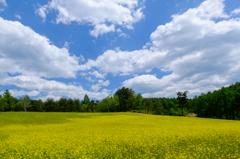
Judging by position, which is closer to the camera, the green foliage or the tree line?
the tree line

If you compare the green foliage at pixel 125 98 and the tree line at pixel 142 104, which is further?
the green foliage at pixel 125 98

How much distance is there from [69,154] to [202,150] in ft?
35.0

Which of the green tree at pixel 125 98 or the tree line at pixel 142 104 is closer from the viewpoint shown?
the tree line at pixel 142 104

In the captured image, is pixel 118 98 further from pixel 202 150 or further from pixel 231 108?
pixel 202 150

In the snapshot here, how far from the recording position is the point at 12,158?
9.36 metres

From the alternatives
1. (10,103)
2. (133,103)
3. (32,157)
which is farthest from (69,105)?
(32,157)

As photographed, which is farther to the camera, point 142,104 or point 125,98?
point 125,98

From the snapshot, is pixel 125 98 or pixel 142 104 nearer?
pixel 142 104

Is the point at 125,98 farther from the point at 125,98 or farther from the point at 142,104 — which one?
the point at 142,104

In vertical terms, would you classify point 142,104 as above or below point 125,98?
below

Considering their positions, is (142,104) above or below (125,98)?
below

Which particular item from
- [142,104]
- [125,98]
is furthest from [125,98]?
[142,104]

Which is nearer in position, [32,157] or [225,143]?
[32,157]

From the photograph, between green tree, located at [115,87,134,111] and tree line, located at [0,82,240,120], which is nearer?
tree line, located at [0,82,240,120]
